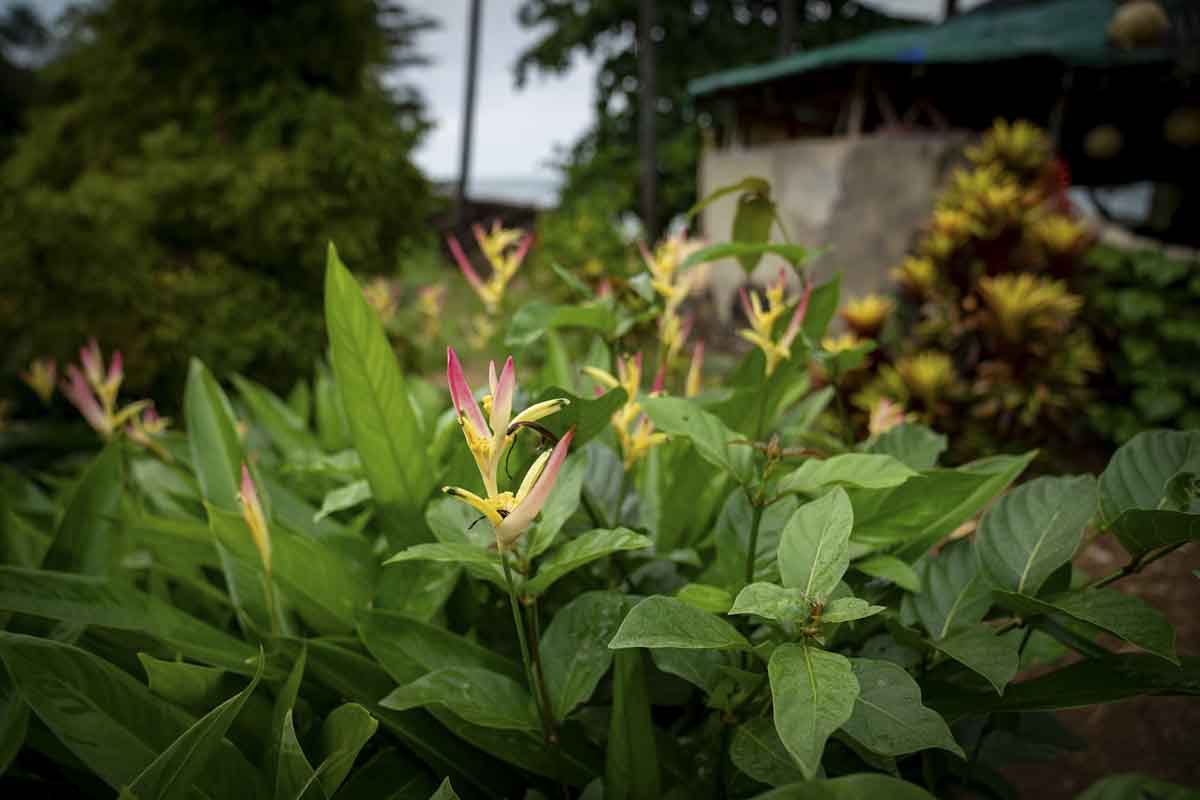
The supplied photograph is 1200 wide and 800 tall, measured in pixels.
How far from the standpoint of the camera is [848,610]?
62 cm

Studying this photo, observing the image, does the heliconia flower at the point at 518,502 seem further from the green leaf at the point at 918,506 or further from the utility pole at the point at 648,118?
the utility pole at the point at 648,118

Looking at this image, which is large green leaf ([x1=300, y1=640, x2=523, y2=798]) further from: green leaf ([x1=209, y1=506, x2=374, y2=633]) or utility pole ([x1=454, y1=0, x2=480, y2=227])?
utility pole ([x1=454, y1=0, x2=480, y2=227])

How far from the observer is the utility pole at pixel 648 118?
9953 millimetres

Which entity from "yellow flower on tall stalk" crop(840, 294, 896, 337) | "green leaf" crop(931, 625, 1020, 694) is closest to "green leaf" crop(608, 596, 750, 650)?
"green leaf" crop(931, 625, 1020, 694)

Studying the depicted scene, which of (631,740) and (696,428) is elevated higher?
(696,428)

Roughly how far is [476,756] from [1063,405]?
313 cm

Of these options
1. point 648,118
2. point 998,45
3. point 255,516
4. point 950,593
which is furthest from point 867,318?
point 648,118

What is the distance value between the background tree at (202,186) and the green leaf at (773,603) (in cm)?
298

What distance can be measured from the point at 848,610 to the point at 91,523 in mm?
999

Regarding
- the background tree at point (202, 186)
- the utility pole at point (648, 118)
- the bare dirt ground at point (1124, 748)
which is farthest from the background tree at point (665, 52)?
the bare dirt ground at point (1124, 748)

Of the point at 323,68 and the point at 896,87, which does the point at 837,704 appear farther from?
the point at 896,87

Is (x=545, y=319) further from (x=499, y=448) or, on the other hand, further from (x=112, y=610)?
(x=112, y=610)

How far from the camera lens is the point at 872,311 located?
3.14 m

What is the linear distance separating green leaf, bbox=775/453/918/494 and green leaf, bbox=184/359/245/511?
802 mm
